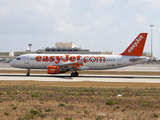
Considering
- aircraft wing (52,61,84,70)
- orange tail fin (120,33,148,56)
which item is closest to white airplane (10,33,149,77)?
orange tail fin (120,33,148,56)

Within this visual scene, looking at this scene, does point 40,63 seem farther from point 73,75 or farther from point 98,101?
point 98,101

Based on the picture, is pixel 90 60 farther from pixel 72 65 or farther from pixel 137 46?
pixel 137 46

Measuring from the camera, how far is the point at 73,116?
13.4 metres

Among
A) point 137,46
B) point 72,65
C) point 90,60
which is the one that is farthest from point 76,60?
point 137,46

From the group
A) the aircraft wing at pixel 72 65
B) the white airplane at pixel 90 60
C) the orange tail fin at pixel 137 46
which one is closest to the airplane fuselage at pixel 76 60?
the white airplane at pixel 90 60

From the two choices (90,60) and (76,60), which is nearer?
(90,60)

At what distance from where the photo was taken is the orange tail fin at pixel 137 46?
44.6 meters

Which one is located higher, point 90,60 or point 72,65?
point 90,60

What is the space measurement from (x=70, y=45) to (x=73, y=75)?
275ft

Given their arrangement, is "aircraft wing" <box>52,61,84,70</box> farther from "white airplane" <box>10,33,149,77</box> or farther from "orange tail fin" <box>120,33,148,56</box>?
"orange tail fin" <box>120,33,148,56</box>

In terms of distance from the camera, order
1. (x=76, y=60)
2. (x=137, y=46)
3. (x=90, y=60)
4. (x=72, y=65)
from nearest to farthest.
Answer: (x=72, y=65) → (x=90, y=60) → (x=76, y=60) → (x=137, y=46)

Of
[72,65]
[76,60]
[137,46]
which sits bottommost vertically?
[72,65]

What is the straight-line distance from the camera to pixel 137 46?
44562 millimetres

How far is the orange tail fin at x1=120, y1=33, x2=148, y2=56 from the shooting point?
4456 centimetres
